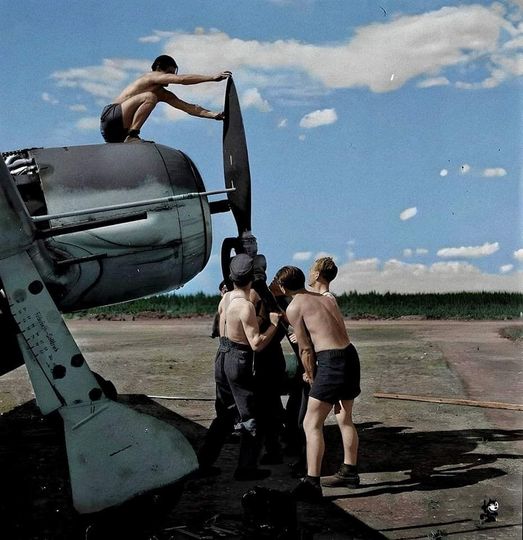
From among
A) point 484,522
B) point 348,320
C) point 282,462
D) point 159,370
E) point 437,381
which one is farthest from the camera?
point 348,320

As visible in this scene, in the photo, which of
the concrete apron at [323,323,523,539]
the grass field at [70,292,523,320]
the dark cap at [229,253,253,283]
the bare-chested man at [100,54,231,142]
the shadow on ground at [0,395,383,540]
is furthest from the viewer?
the grass field at [70,292,523,320]

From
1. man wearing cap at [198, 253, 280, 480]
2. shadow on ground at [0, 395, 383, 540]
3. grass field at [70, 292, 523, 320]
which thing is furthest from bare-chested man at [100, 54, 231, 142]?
grass field at [70, 292, 523, 320]

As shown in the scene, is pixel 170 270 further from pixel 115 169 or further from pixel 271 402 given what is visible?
pixel 271 402

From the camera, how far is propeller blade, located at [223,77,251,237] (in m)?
6.78

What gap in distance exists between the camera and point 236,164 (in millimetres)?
6863

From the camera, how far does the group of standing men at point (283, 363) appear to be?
5691 millimetres

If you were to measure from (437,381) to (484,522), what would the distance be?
20.8 ft

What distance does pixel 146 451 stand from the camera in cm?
488

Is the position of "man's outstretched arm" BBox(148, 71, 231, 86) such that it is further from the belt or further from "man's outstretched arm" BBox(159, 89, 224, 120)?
the belt

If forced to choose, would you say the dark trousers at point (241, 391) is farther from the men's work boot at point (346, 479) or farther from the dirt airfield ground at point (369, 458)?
the men's work boot at point (346, 479)

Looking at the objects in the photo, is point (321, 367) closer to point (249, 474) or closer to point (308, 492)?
point (308, 492)

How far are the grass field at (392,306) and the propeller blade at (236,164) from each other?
2069 centimetres

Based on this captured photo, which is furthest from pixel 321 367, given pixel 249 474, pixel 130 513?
pixel 130 513

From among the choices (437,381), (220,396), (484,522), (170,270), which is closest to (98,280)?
(170,270)
